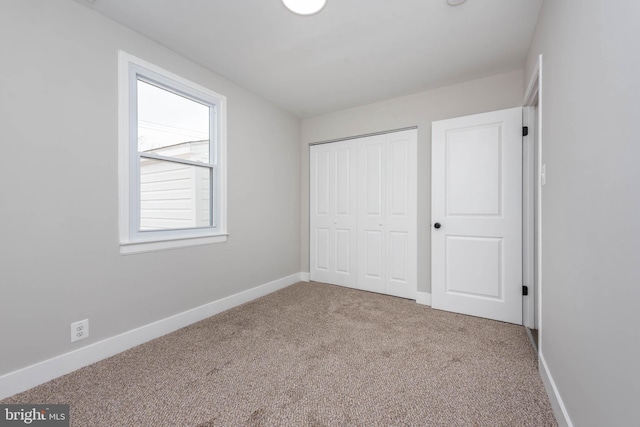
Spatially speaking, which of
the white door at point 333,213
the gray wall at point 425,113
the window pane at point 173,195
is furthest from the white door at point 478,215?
the window pane at point 173,195

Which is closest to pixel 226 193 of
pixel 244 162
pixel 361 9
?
pixel 244 162

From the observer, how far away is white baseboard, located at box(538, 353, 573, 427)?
1.26 metres

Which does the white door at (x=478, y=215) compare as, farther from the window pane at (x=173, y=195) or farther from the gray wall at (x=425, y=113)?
the window pane at (x=173, y=195)

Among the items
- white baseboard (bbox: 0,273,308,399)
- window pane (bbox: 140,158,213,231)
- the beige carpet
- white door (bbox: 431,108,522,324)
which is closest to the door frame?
white door (bbox: 431,108,522,324)

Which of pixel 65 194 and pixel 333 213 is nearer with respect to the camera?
pixel 65 194

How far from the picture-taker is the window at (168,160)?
2080 mm

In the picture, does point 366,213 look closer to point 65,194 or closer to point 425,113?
point 425,113

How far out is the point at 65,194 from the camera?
177cm

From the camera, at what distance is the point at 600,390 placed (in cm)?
95

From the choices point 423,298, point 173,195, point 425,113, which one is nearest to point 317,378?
point 423,298

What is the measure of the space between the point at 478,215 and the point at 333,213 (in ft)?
5.93

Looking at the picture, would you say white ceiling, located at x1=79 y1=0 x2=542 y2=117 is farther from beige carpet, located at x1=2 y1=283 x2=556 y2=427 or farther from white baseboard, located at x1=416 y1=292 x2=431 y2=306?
beige carpet, located at x1=2 y1=283 x2=556 y2=427

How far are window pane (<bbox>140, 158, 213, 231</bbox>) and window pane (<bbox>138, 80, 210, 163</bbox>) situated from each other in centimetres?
13

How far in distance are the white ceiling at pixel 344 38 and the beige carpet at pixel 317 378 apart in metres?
2.47
